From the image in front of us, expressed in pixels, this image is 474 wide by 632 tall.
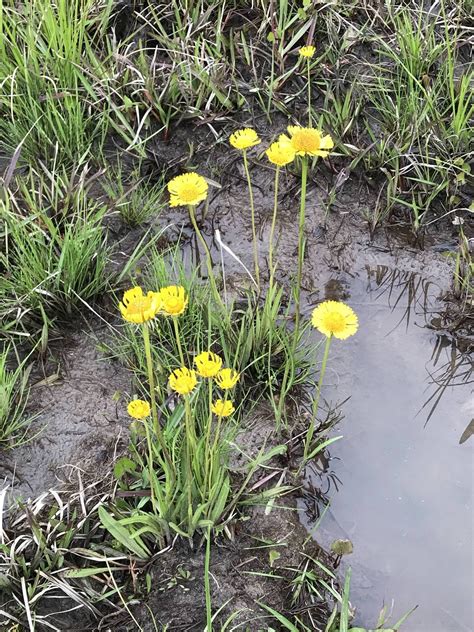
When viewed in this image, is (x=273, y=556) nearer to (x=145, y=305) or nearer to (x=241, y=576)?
(x=241, y=576)

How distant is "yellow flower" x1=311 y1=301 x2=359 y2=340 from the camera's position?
5.10 ft

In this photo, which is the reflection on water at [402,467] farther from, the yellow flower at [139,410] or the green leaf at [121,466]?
the yellow flower at [139,410]

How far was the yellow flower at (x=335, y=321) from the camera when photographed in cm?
155

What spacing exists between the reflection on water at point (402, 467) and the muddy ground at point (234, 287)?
0.44 feet

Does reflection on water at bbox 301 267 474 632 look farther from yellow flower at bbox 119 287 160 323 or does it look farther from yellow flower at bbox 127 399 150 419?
yellow flower at bbox 119 287 160 323

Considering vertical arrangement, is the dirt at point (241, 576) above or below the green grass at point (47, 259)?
below

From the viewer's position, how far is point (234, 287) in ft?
7.77

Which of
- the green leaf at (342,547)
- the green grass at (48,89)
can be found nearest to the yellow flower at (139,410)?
the green leaf at (342,547)

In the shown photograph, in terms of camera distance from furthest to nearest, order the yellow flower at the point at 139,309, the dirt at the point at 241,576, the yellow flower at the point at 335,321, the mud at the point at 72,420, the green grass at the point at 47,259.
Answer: the green grass at the point at 47,259 → the mud at the point at 72,420 → the dirt at the point at 241,576 → the yellow flower at the point at 335,321 → the yellow flower at the point at 139,309

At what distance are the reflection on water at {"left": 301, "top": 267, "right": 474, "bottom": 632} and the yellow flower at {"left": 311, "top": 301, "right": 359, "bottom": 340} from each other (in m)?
0.56

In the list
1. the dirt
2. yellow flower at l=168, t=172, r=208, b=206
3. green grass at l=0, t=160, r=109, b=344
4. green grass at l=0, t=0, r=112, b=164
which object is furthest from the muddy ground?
yellow flower at l=168, t=172, r=208, b=206

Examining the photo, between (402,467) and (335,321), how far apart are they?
2.12 feet

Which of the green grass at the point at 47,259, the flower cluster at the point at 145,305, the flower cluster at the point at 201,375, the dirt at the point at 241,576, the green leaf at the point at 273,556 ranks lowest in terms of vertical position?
the dirt at the point at 241,576

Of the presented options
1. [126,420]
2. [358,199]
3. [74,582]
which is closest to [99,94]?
[358,199]
